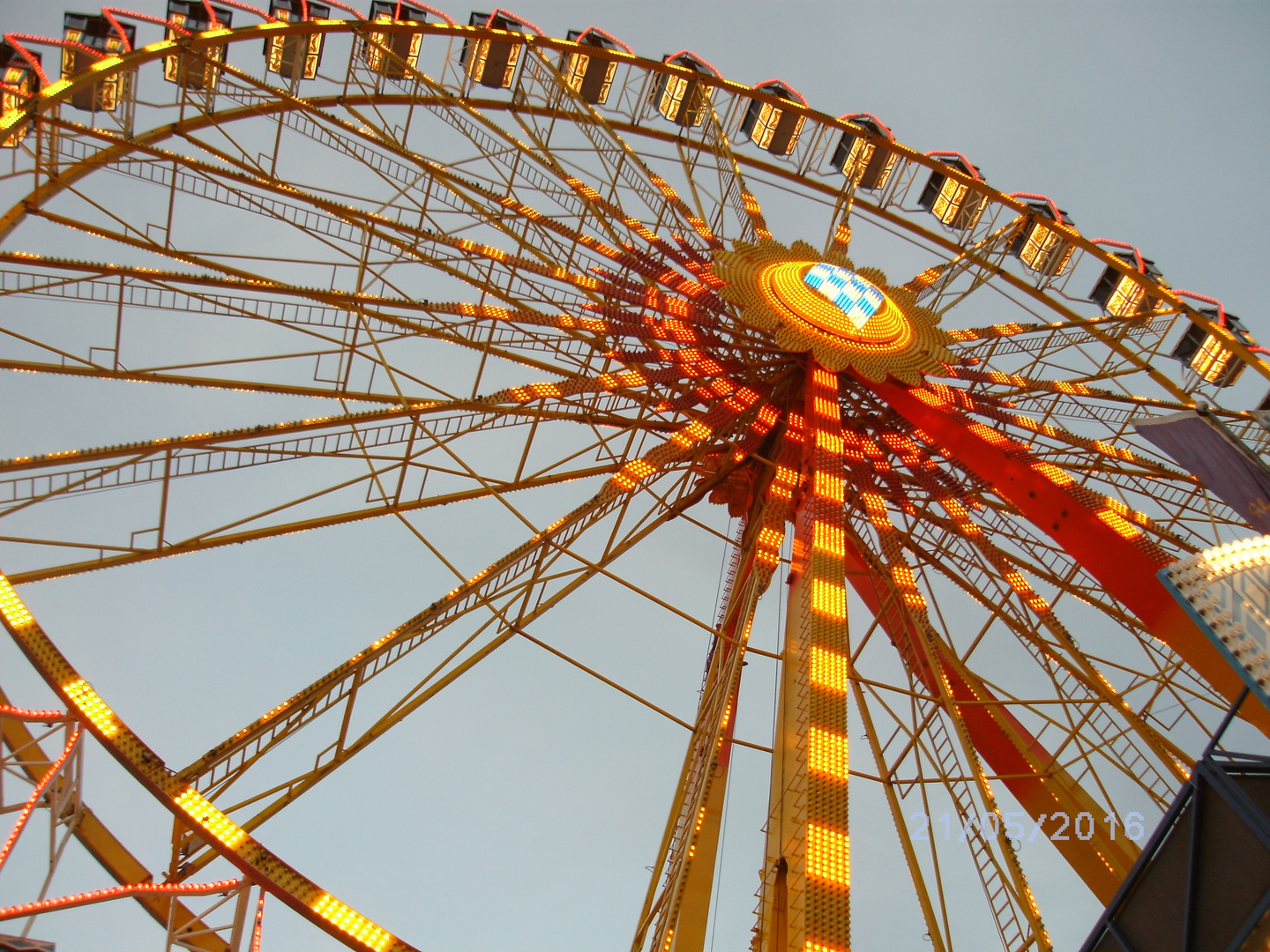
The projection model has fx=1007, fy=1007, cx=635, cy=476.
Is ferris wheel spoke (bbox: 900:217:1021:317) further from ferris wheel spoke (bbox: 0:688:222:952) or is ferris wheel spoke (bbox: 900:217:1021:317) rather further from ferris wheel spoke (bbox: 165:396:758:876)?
ferris wheel spoke (bbox: 0:688:222:952)

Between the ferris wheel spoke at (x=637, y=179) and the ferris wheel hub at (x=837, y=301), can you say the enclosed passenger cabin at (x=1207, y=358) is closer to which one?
the ferris wheel hub at (x=837, y=301)

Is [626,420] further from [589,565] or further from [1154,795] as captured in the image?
[1154,795]

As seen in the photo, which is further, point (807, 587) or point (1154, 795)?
point (1154, 795)

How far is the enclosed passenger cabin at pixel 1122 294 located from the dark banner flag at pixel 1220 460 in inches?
363

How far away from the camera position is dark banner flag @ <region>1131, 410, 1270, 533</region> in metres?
10.2

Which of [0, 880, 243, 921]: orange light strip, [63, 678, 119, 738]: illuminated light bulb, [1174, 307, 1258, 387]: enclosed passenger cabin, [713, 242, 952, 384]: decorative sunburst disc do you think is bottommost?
[0, 880, 243, 921]: orange light strip

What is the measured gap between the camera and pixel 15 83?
12.8 metres

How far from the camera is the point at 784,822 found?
30.9ft

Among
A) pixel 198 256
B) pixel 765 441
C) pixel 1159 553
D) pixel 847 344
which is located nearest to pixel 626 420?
pixel 765 441

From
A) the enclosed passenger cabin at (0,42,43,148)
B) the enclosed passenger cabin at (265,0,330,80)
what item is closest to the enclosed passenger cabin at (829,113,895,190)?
the enclosed passenger cabin at (265,0,330,80)

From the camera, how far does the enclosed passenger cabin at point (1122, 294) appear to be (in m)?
20.0

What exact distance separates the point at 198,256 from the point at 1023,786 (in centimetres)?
1399

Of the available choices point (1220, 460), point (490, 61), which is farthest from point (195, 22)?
point (1220, 460)

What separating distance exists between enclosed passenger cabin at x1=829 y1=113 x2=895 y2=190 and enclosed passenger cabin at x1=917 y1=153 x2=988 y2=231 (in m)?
0.98
